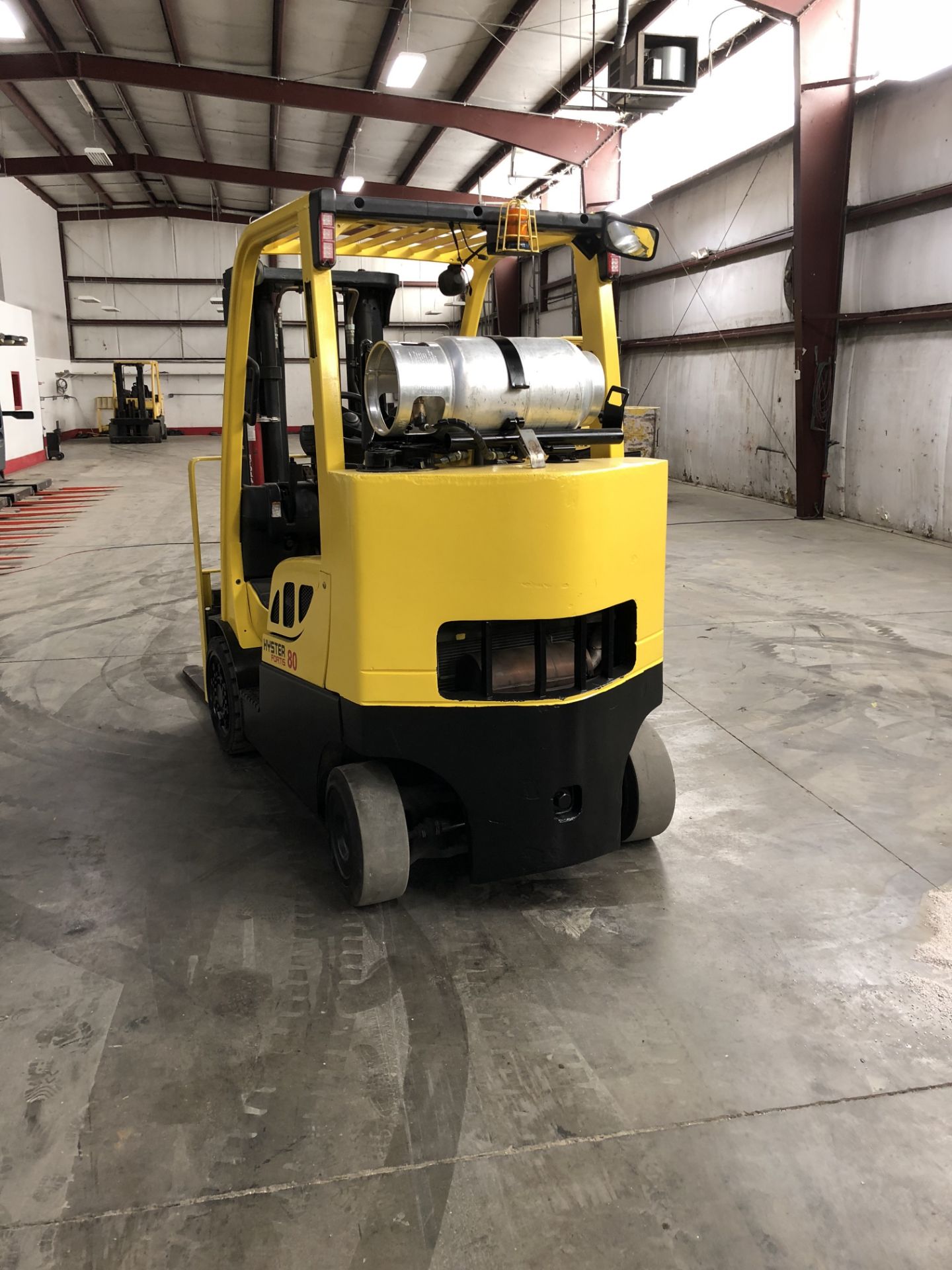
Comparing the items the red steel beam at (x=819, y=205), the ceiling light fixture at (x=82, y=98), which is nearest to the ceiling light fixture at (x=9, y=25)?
the ceiling light fixture at (x=82, y=98)

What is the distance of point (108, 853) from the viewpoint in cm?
356

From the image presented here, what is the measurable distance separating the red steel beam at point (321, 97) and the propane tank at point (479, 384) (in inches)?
548

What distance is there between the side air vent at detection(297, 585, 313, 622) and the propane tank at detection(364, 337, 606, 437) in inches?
22.9

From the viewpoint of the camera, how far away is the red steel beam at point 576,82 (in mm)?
12133

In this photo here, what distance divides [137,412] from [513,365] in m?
26.2

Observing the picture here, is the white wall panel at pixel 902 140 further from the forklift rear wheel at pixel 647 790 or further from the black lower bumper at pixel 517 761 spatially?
the black lower bumper at pixel 517 761

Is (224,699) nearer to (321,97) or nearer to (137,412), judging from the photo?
(321,97)

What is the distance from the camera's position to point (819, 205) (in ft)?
36.6

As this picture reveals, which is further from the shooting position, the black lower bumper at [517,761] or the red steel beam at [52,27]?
the red steel beam at [52,27]

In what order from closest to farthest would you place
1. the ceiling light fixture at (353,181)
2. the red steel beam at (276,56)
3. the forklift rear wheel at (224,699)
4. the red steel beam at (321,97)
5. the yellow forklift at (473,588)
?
the yellow forklift at (473,588), the forklift rear wheel at (224,699), the red steel beam at (276,56), the red steel beam at (321,97), the ceiling light fixture at (353,181)

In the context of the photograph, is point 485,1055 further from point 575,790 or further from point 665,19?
point 665,19

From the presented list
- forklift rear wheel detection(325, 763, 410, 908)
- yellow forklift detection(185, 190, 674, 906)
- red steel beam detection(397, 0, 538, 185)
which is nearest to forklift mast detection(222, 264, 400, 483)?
yellow forklift detection(185, 190, 674, 906)

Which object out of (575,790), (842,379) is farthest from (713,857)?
(842,379)

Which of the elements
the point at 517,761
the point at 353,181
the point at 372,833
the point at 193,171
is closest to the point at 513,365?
the point at 517,761
